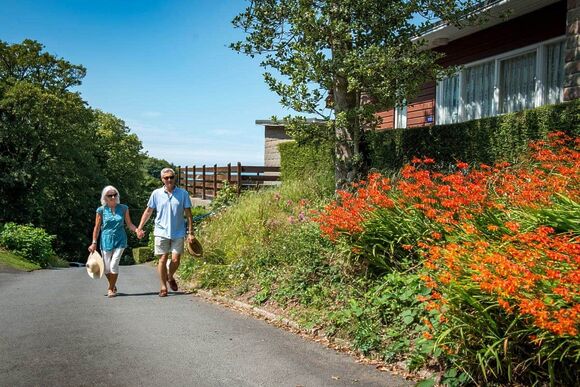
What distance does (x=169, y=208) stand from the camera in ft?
30.9

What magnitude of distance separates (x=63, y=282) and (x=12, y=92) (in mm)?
20590

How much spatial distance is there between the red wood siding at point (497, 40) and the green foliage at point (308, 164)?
107 inches

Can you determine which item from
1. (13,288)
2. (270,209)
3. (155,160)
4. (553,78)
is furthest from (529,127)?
(155,160)

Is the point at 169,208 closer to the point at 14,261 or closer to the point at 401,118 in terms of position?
the point at 401,118

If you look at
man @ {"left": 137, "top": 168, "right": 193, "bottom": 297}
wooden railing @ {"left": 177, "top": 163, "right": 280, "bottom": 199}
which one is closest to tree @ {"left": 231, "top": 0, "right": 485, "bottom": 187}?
man @ {"left": 137, "top": 168, "right": 193, "bottom": 297}

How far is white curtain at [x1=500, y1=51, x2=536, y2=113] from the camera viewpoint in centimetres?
1359

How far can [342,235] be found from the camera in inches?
304

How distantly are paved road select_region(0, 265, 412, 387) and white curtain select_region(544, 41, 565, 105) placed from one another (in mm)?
8996

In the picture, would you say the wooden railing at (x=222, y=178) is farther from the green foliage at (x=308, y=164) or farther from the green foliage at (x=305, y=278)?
the green foliage at (x=305, y=278)

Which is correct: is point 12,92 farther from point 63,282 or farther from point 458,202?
point 458,202

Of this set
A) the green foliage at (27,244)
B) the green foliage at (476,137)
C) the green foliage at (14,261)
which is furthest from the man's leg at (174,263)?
the green foliage at (27,244)

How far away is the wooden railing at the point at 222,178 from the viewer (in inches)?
984

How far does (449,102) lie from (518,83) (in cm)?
241

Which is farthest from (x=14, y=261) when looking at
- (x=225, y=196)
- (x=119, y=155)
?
(x=119, y=155)
